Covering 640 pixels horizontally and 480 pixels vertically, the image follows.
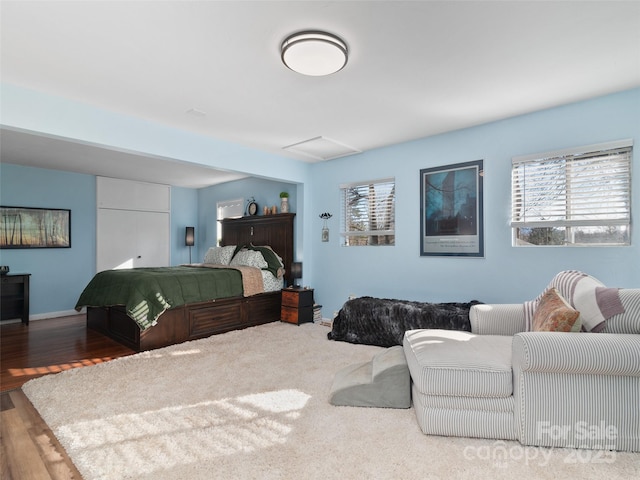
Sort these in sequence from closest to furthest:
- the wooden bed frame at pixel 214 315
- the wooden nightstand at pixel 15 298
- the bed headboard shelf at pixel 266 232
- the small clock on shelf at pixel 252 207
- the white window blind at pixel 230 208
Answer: the wooden bed frame at pixel 214 315, the wooden nightstand at pixel 15 298, the bed headboard shelf at pixel 266 232, the small clock on shelf at pixel 252 207, the white window blind at pixel 230 208

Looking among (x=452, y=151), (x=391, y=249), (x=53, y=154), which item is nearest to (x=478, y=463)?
(x=391, y=249)

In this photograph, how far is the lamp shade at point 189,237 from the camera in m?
7.27

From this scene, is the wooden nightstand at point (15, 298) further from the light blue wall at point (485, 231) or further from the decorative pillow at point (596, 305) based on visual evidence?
the decorative pillow at point (596, 305)

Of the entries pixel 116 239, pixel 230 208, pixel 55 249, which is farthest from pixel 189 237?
pixel 55 249

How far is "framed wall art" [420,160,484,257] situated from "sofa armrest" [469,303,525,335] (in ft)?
3.60

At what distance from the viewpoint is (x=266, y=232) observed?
5.91 metres

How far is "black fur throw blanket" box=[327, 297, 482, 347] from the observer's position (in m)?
3.44

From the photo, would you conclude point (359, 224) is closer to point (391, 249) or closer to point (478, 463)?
point (391, 249)

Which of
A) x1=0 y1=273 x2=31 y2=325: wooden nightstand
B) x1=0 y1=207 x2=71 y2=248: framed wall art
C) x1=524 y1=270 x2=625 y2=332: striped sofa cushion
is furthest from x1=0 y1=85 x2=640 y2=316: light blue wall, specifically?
x1=524 y1=270 x2=625 y2=332: striped sofa cushion

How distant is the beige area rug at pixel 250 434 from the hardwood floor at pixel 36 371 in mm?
72

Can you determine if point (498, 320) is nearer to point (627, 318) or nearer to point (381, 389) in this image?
point (627, 318)

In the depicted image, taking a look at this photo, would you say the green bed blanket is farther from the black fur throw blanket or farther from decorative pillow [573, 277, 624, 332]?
decorative pillow [573, 277, 624, 332]

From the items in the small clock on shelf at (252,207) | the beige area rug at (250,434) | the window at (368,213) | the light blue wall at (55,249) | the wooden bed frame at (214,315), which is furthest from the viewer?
the small clock on shelf at (252,207)

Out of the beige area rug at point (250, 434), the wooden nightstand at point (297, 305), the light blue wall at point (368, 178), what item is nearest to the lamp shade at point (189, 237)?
the light blue wall at point (368, 178)
